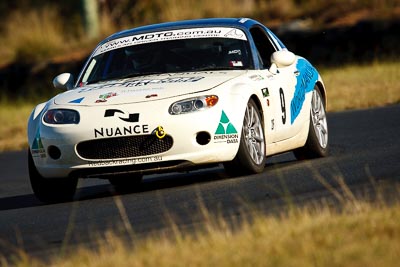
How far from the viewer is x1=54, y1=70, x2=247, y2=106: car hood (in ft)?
31.6

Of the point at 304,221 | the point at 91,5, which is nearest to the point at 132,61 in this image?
the point at 304,221

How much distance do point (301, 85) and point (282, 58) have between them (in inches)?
27.1

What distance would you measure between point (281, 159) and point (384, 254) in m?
6.78

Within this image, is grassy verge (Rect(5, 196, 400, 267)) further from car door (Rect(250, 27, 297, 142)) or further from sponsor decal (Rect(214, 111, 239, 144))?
car door (Rect(250, 27, 297, 142))

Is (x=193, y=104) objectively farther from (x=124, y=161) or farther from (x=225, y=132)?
(x=124, y=161)

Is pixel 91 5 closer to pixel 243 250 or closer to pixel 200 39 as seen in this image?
pixel 200 39

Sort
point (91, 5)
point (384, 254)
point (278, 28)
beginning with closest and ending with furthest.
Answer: point (384, 254)
point (278, 28)
point (91, 5)

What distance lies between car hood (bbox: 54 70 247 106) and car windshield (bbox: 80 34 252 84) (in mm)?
254

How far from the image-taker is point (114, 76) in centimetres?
1084

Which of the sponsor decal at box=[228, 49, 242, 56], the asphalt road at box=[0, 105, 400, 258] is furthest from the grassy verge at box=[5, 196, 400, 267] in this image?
the sponsor decal at box=[228, 49, 242, 56]

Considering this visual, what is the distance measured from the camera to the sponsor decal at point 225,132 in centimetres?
951

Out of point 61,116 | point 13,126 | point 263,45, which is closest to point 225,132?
point 61,116

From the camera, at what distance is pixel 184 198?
9.15 m

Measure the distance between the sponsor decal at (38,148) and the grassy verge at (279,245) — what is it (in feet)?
9.38
